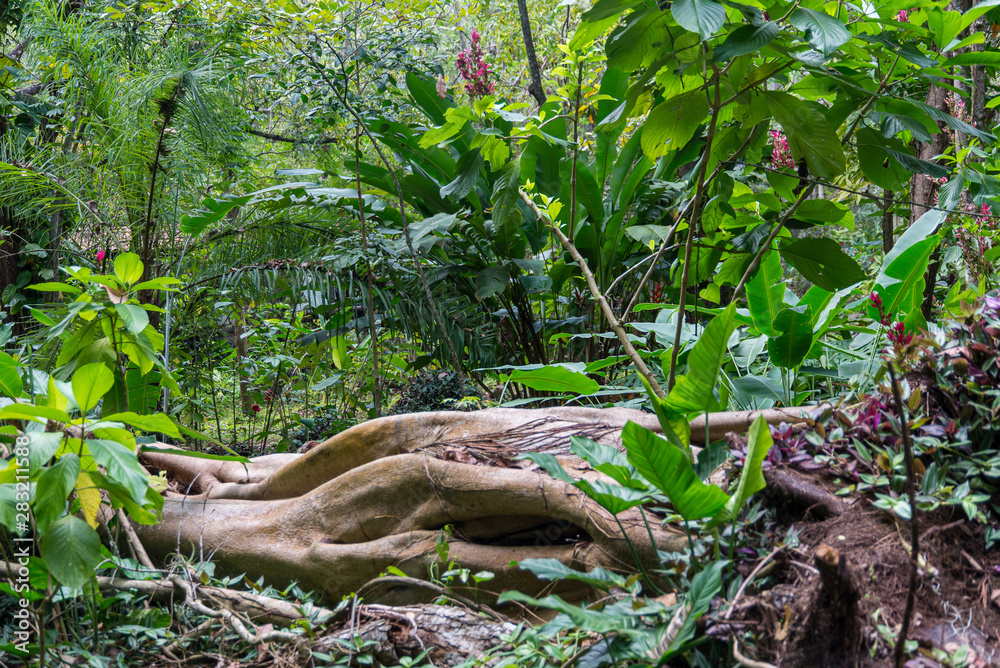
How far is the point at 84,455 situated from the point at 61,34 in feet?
10.5

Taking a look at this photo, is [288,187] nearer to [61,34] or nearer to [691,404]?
[61,34]

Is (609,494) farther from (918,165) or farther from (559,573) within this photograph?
(918,165)

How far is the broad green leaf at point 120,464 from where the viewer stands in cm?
114

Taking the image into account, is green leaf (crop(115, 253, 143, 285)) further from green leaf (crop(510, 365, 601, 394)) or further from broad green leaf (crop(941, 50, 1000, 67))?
broad green leaf (crop(941, 50, 1000, 67))

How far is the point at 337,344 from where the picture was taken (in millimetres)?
4105

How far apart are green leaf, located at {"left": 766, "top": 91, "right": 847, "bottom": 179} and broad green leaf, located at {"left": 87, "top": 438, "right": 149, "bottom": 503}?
1.64 meters

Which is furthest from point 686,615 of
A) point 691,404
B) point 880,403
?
point 880,403

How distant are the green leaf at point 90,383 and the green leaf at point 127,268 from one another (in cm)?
49

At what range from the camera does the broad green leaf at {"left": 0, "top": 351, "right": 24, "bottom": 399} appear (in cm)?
148

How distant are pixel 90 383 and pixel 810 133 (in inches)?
70.5

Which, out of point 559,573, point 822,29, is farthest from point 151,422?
point 822,29

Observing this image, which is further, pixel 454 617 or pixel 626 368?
pixel 626 368

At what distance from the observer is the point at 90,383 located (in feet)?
4.36

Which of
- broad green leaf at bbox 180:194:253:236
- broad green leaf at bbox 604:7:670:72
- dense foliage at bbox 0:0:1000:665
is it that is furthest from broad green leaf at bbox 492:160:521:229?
broad green leaf at bbox 180:194:253:236
